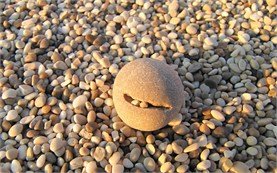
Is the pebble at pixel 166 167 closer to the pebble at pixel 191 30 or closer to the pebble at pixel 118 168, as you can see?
the pebble at pixel 118 168

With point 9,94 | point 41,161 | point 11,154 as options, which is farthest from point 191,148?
point 9,94

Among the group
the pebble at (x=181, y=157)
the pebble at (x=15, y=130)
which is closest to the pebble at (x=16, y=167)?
the pebble at (x=15, y=130)

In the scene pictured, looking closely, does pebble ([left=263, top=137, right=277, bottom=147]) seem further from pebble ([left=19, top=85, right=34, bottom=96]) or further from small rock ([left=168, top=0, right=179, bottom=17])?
pebble ([left=19, top=85, right=34, bottom=96])

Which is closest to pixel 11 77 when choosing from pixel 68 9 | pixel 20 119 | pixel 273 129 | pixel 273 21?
pixel 20 119

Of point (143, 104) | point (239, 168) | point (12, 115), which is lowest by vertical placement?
point (239, 168)

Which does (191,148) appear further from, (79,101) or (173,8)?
(173,8)

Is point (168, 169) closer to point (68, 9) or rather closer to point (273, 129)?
point (273, 129)

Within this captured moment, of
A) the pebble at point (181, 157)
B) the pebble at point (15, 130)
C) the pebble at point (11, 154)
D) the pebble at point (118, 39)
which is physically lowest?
the pebble at point (181, 157)
